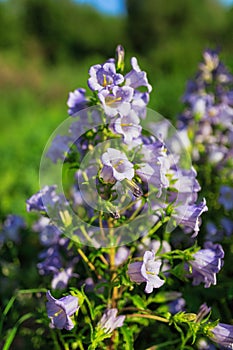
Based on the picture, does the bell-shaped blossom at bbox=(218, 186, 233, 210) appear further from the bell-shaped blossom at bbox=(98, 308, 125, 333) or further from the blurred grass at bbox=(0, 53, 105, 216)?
the blurred grass at bbox=(0, 53, 105, 216)

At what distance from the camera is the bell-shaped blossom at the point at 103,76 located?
1235 mm

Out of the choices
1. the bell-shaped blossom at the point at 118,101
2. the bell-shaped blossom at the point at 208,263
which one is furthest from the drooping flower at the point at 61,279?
the bell-shaped blossom at the point at 118,101

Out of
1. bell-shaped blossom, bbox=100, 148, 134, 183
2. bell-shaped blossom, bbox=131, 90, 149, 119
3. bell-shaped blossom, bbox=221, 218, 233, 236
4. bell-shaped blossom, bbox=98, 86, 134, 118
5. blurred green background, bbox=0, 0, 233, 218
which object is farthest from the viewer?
blurred green background, bbox=0, 0, 233, 218

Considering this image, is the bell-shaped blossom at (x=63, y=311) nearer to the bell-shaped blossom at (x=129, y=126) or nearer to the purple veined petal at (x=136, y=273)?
the purple veined petal at (x=136, y=273)

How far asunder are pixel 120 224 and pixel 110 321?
308 millimetres

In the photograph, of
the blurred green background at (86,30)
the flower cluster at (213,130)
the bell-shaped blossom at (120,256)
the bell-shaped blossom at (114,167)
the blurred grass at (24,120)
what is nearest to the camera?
the bell-shaped blossom at (114,167)

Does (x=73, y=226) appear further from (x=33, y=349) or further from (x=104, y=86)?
(x=33, y=349)

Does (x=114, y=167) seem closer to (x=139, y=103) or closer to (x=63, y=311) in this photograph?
(x=139, y=103)

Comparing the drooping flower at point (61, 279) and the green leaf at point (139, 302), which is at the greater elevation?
the drooping flower at point (61, 279)

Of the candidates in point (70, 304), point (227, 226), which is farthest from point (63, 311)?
point (227, 226)

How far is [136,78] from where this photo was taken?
1.32 metres

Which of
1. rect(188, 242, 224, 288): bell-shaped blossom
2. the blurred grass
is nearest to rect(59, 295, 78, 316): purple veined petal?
rect(188, 242, 224, 288): bell-shaped blossom

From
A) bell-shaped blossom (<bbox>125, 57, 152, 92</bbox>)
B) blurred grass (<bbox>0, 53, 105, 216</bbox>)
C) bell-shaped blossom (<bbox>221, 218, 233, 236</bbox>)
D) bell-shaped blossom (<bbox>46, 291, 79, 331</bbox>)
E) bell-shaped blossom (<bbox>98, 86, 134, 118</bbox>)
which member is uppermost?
blurred grass (<bbox>0, 53, 105, 216</bbox>)

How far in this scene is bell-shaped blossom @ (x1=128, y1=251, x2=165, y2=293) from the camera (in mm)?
1150
